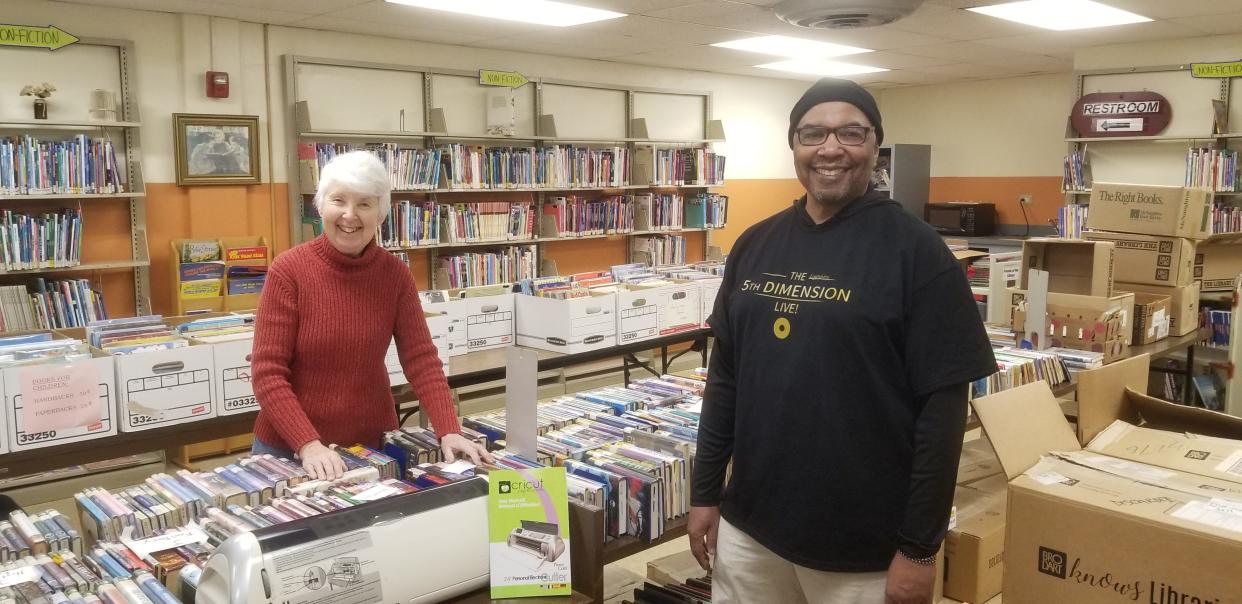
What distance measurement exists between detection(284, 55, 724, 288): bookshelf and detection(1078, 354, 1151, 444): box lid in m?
4.31

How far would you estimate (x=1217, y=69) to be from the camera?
6.14 meters

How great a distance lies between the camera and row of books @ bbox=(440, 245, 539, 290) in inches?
252

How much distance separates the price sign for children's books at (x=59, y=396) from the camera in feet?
9.21

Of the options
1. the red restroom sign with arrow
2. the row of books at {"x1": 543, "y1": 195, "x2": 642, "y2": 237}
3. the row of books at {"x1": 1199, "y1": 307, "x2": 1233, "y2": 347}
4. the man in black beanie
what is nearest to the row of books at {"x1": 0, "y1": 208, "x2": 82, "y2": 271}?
the row of books at {"x1": 543, "y1": 195, "x2": 642, "y2": 237}

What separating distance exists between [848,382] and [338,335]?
1.22 meters

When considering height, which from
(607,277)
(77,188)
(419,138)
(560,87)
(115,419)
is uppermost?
(560,87)

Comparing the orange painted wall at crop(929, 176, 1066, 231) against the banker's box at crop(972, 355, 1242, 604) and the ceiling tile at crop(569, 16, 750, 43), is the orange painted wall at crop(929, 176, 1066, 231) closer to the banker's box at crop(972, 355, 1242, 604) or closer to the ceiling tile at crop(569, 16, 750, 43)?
the ceiling tile at crop(569, 16, 750, 43)

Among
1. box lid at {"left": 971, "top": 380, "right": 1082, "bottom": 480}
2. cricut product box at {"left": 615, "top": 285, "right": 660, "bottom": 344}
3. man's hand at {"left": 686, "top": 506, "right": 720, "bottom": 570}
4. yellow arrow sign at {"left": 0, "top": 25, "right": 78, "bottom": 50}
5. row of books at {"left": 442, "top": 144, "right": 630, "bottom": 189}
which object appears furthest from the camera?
row of books at {"left": 442, "top": 144, "right": 630, "bottom": 189}

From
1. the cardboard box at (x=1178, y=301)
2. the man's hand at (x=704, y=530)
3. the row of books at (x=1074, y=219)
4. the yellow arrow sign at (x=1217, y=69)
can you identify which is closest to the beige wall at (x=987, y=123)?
the row of books at (x=1074, y=219)

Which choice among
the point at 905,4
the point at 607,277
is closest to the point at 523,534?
the point at 607,277

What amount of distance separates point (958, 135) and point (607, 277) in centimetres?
573

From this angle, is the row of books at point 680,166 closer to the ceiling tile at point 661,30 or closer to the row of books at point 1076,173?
the ceiling tile at point 661,30

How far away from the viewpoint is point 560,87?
7070 mm

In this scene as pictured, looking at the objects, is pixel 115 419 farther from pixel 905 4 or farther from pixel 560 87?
pixel 560 87
